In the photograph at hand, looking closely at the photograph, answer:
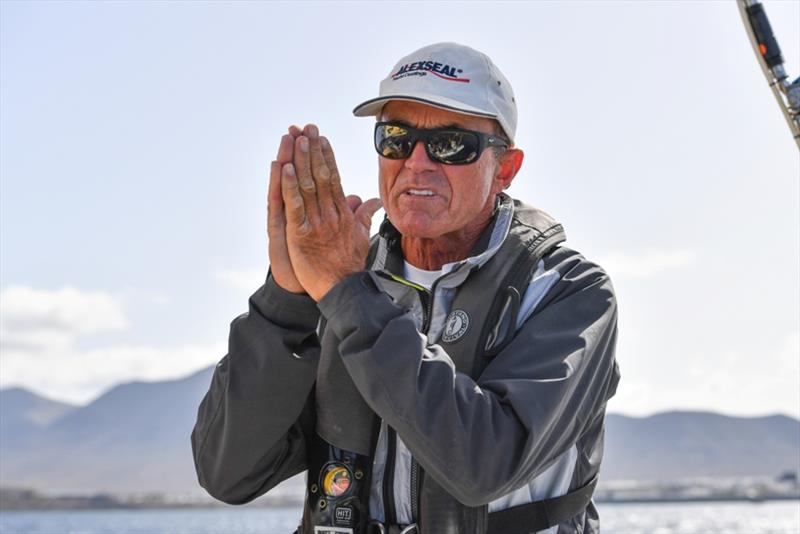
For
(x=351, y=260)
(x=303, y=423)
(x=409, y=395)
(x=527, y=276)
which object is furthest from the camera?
(x=303, y=423)

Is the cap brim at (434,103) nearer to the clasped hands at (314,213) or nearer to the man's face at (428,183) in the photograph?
the man's face at (428,183)

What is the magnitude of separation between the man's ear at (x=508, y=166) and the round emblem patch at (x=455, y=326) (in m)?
0.71

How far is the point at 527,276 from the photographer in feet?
12.5

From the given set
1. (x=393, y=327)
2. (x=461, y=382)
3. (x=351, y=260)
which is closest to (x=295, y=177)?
(x=351, y=260)

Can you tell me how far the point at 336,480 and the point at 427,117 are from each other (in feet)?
4.37

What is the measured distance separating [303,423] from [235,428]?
0.35 meters

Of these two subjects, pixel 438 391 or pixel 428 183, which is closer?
pixel 438 391

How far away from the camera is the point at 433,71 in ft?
13.1

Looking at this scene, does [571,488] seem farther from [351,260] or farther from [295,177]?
[295,177]

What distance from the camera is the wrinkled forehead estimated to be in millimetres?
Result: 4043

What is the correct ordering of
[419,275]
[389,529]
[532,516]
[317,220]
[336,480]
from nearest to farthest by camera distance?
[317,220]
[532,516]
[389,529]
[336,480]
[419,275]

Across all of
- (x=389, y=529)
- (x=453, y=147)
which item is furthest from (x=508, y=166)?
(x=389, y=529)

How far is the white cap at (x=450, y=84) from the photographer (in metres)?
3.96

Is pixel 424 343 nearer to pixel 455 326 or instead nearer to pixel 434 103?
pixel 455 326
